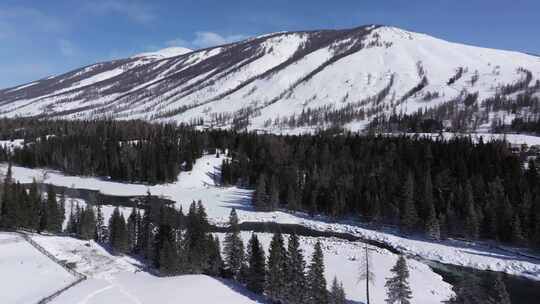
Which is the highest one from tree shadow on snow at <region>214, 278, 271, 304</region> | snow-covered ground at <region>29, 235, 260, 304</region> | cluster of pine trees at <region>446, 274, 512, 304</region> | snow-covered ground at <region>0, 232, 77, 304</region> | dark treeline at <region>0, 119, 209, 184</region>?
dark treeline at <region>0, 119, 209, 184</region>

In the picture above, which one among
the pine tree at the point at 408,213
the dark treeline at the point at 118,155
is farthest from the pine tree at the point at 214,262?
the dark treeline at the point at 118,155

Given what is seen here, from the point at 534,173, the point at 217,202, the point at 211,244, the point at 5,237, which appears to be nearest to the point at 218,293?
the point at 211,244

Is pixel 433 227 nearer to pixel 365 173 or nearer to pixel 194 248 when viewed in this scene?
pixel 365 173

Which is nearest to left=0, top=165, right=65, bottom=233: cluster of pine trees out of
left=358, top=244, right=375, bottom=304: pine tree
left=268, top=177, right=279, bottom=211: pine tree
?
left=268, top=177, right=279, bottom=211: pine tree

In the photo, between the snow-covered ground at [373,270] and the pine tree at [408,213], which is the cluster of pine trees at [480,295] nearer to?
the snow-covered ground at [373,270]

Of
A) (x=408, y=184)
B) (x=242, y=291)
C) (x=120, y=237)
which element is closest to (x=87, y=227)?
(x=120, y=237)

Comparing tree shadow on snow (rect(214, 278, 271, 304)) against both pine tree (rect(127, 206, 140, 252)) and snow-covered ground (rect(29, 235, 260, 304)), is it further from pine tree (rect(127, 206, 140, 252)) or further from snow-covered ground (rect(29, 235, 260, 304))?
pine tree (rect(127, 206, 140, 252))
